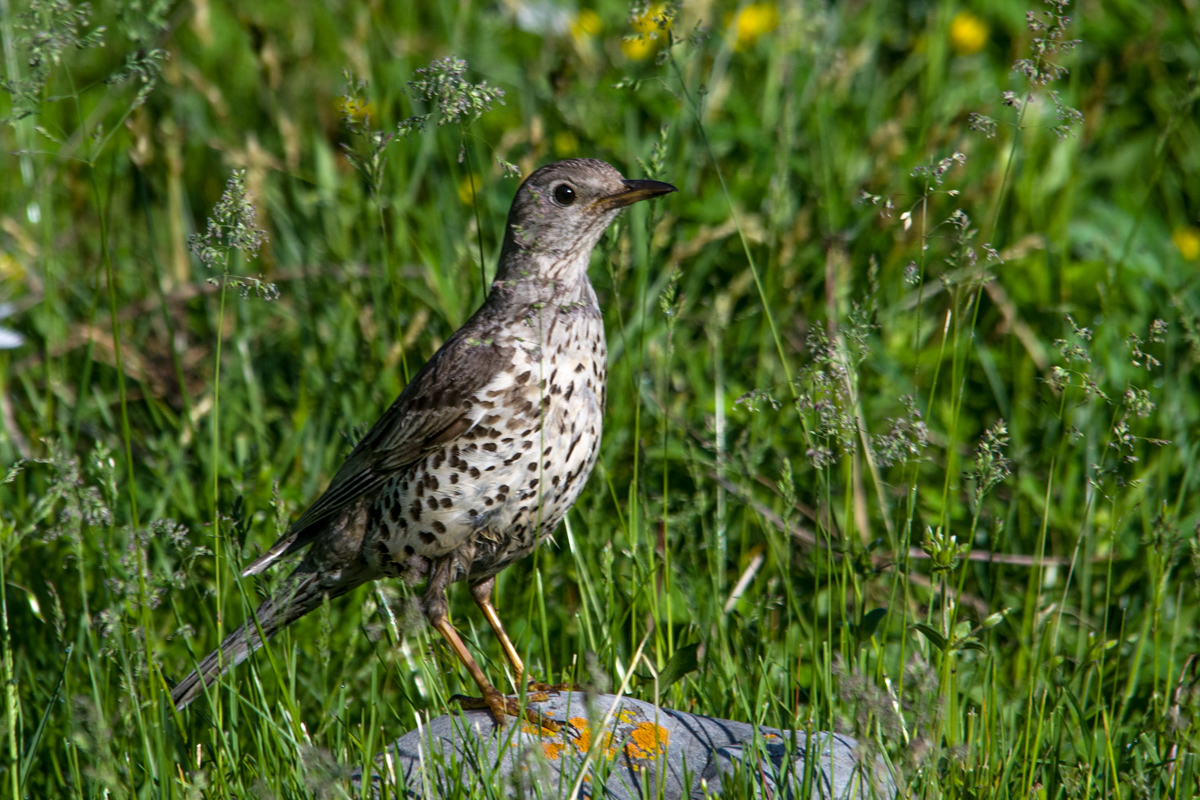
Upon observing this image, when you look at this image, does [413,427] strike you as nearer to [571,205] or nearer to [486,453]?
[486,453]

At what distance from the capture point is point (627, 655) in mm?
3910

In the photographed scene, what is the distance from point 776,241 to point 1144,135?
258cm

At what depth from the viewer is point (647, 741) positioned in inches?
124

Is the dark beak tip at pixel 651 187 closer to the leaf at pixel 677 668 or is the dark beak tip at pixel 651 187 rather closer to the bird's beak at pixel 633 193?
the bird's beak at pixel 633 193

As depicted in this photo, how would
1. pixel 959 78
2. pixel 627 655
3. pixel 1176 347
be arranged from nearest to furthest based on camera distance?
pixel 627 655, pixel 1176 347, pixel 959 78

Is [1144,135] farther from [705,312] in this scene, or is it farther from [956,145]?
[705,312]

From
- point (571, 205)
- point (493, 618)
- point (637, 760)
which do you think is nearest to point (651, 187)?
point (571, 205)

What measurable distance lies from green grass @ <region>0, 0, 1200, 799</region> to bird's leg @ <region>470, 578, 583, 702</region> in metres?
0.16

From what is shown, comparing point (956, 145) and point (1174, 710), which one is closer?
point (1174, 710)

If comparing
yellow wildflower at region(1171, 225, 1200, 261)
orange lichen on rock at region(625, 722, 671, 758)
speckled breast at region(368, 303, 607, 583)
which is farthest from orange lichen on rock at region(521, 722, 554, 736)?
yellow wildflower at region(1171, 225, 1200, 261)

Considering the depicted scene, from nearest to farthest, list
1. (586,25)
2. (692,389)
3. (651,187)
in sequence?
(651,187) < (692,389) < (586,25)

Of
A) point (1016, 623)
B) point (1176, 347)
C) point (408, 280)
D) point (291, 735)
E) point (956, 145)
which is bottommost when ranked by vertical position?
point (1016, 623)

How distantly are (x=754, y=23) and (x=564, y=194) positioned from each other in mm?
3493

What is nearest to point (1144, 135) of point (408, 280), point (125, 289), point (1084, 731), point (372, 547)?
point (408, 280)
